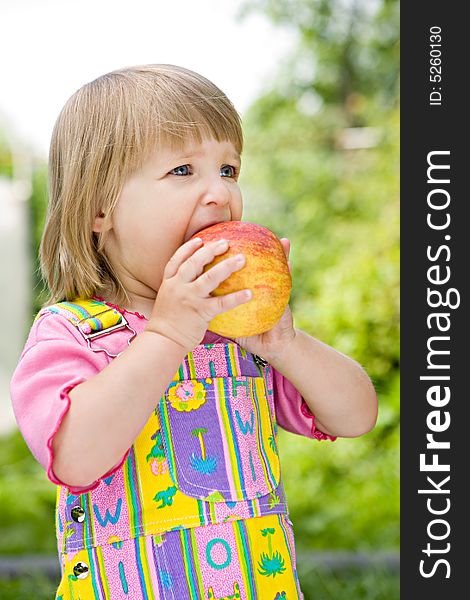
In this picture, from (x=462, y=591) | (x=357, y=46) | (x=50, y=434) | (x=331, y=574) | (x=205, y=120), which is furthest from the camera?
(x=357, y=46)

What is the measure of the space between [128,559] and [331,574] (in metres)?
2.37

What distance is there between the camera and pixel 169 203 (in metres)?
1.63

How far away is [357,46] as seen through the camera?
6996 millimetres

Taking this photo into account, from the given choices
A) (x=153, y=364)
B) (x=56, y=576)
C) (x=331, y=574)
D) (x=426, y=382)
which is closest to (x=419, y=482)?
(x=426, y=382)

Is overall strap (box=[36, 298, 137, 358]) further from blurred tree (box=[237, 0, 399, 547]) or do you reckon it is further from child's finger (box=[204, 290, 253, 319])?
blurred tree (box=[237, 0, 399, 547])

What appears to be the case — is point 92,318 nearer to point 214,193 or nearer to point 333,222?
point 214,193

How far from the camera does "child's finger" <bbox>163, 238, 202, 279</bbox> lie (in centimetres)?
154

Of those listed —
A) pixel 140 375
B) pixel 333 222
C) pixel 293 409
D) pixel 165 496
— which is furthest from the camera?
pixel 333 222

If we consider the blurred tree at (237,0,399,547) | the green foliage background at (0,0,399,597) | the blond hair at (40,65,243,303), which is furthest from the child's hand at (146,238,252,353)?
the blurred tree at (237,0,399,547)

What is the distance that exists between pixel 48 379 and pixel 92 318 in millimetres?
168

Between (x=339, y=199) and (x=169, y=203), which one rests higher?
(x=339, y=199)

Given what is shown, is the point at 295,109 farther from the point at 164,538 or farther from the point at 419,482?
the point at 164,538

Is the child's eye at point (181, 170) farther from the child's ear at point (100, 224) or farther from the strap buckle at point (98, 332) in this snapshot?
the strap buckle at point (98, 332)

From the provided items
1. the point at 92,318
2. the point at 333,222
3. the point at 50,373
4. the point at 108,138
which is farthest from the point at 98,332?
the point at 333,222
